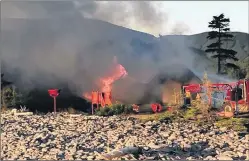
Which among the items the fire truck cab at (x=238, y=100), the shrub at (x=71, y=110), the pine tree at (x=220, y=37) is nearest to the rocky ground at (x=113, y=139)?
the fire truck cab at (x=238, y=100)

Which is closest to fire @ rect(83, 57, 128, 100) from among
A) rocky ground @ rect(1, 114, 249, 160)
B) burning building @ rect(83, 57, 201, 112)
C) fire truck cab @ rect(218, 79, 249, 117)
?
burning building @ rect(83, 57, 201, 112)

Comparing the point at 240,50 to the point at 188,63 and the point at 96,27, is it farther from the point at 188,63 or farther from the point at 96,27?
the point at 96,27

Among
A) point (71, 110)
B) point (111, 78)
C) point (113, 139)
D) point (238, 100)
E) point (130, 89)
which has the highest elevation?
point (111, 78)

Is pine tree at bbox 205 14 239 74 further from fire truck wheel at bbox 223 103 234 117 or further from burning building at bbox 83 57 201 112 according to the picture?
fire truck wheel at bbox 223 103 234 117

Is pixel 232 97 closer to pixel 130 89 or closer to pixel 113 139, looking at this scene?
pixel 130 89

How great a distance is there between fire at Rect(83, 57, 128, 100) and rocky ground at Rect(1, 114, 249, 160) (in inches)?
152

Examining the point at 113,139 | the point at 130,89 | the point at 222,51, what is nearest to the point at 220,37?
the point at 222,51

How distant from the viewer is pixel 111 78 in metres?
18.4

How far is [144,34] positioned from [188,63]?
2.87 metres

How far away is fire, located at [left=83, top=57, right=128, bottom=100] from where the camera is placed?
1814 cm

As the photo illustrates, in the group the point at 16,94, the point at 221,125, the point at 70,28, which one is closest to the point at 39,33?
the point at 70,28

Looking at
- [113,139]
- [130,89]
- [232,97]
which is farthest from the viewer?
[130,89]

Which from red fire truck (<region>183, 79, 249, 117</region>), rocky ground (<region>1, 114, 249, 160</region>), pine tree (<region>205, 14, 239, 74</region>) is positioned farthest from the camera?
pine tree (<region>205, 14, 239, 74</region>)

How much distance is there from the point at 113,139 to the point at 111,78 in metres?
7.04
